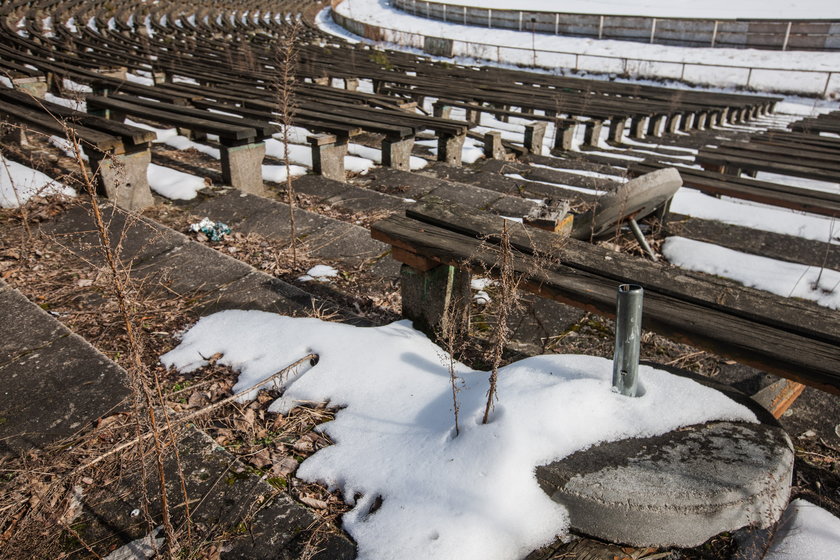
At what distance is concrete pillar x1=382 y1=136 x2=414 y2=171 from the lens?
6.81m

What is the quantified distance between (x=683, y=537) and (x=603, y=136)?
40.4 feet

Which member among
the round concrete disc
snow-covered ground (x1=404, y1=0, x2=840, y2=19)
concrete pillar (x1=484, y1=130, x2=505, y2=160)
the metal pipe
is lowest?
concrete pillar (x1=484, y1=130, x2=505, y2=160)

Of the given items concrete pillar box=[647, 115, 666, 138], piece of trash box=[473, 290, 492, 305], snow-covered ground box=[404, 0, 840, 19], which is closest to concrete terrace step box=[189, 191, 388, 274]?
piece of trash box=[473, 290, 492, 305]

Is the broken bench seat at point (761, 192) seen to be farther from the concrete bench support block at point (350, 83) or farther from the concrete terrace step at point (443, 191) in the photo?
the concrete bench support block at point (350, 83)

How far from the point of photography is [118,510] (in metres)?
1.97

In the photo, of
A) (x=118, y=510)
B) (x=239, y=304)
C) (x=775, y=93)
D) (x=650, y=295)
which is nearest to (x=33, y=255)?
(x=239, y=304)

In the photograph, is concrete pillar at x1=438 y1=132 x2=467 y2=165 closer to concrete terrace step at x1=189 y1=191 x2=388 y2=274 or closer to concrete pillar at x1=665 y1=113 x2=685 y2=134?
concrete terrace step at x1=189 y1=191 x2=388 y2=274

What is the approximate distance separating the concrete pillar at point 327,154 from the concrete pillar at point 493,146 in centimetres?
276

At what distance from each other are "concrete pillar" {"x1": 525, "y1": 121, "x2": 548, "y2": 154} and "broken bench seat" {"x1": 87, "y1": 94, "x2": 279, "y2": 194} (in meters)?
4.80

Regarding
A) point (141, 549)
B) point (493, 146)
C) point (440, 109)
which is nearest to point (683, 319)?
point (141, 549)

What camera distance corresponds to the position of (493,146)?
8.33 m

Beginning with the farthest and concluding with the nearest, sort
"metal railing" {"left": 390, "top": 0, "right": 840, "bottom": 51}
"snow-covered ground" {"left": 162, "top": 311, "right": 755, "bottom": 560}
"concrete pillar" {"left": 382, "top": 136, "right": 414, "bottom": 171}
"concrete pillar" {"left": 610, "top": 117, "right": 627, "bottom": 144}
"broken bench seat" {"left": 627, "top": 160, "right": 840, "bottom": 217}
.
Answer: "metal railing" {"left": 390, "top": 0, "right": 840, "bottom": 51}
"concrete pillar" {"left": 610, "top": 117, "right": 627, "bottom": 144}
"concrete pillar" {"left": 382, "top": 136, "right": 414, "bottom": 171}
"broken bench seat" {"left": 627, "top": 160, "right": 840, "bottom": 217}
"snow-covered ground" {"left": 162, "top": 311, "right": 755, "bottom": 560}

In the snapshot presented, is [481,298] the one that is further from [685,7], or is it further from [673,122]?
[685,7]

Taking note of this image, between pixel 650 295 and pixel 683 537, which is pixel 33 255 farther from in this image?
pixel 683 537
